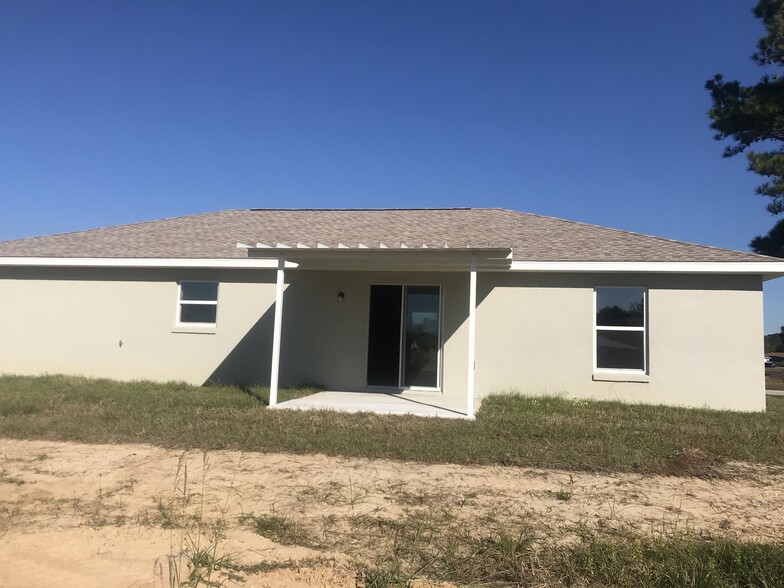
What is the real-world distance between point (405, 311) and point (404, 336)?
525 millimetres

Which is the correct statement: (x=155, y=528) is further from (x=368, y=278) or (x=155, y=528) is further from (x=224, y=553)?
(x=368, y=278)

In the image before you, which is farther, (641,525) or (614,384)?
(614,384)

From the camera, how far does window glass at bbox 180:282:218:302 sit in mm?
12445

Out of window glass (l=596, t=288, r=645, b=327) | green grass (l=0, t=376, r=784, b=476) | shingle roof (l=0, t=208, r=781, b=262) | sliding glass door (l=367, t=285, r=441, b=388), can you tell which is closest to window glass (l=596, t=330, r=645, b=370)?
window glass (l=596, t=288, r=645, b=327)

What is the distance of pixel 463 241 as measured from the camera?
12344 mm

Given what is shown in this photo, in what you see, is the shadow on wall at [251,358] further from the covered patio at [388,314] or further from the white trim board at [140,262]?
the white trim board at [140,262]

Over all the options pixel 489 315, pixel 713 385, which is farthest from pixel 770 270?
pixel 489 315

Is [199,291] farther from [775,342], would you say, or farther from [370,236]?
[775,342]

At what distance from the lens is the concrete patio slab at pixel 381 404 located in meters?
8.97

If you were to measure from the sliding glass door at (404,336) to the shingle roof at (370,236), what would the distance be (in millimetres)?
1149

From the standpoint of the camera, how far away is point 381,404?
31.5 feet

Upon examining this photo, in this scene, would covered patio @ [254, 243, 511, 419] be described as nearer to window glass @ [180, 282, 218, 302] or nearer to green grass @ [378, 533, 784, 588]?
window glass @ [180, 282, 218, 302]

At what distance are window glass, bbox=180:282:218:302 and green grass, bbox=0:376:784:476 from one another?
9.17 feet

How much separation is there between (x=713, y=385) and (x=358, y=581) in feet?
30.5
